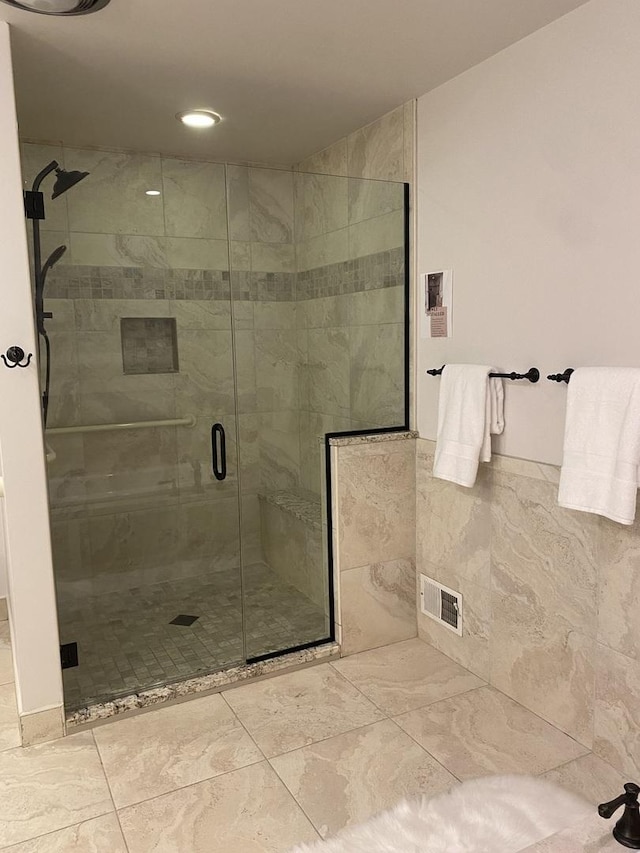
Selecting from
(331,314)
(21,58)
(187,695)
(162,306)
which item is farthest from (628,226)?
(187,695)

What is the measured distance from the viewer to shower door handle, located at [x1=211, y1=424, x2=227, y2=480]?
268cm

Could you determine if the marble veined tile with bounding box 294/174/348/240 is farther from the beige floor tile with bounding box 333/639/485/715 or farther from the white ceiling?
the beige floor tile with bounding box 333/639/485/715

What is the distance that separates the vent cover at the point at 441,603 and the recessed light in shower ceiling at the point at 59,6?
235cm

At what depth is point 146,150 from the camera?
10.6 feet

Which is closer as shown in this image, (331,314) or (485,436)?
(485,436)

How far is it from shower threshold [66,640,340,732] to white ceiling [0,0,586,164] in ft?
7.32

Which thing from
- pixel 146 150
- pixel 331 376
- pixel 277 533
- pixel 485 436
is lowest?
pixel 277 533

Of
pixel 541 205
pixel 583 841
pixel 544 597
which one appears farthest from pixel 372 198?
pixel 583 841

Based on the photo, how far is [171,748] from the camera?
2.20 m

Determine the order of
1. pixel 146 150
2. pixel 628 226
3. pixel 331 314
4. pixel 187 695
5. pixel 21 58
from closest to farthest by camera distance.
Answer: pixel 628 226 → pixel 21 58 → pixel 187 695 → pixel 331 314 → pixel 146 150

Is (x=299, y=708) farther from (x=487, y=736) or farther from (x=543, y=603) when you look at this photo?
(x=543, y=603)

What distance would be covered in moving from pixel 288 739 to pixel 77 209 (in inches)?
78.0

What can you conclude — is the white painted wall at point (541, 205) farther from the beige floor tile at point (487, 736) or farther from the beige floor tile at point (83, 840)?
the beige floor tile at point (83, 840)

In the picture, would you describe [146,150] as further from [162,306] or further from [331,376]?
[331,376]
